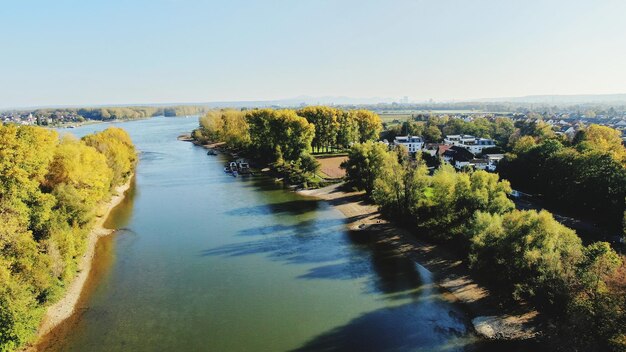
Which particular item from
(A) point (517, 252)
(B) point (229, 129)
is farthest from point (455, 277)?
(B) point (229, 129)

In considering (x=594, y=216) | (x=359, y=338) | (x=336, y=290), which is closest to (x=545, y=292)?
(x=359, y=338)

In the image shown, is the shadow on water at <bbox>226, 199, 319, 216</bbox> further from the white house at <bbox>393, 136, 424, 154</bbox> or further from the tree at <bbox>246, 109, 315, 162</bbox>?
the white house at <bbox>393, 136, 424, 154</bbox>

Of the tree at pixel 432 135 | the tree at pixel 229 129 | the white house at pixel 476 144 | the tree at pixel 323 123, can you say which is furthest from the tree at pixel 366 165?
the tree at pixel 432 135

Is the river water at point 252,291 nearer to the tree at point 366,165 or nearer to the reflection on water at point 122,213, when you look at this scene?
the reflection on water at point 122,213

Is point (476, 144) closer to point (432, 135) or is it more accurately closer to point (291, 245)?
point (432, 135)

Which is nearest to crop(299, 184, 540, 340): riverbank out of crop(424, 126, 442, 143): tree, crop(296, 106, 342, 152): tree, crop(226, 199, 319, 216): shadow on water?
crop(226, 199, 319, 216): shadow on water
